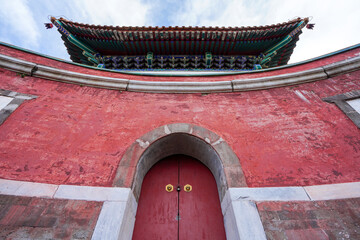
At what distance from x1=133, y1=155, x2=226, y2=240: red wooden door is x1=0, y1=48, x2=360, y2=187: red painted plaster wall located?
846 mm

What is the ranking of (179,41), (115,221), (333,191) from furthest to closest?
(179,41) → (333,191) → (115,221)

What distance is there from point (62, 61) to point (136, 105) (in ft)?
7.76

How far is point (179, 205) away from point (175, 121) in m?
1.56

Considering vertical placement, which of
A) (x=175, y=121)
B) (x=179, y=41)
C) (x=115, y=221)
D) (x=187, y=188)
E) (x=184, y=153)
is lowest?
(x=115, y=221)

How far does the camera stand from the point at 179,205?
2818mm

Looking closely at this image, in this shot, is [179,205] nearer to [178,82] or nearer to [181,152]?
[181,152]

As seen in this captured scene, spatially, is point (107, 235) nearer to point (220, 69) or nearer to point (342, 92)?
point (342, 92)

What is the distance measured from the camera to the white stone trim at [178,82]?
11.5 ft

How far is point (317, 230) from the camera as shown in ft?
6.20

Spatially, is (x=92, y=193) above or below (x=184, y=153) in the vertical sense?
below

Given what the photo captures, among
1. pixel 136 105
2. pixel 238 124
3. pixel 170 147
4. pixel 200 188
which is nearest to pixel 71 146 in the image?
pixel 136 105

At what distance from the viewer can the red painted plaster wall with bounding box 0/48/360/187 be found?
2410 mm

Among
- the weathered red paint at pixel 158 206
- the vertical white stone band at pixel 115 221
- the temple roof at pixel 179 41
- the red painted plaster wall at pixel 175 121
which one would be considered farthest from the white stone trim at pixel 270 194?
the temple roof at pixel 179 41

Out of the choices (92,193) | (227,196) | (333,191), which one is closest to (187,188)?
(227,196)
